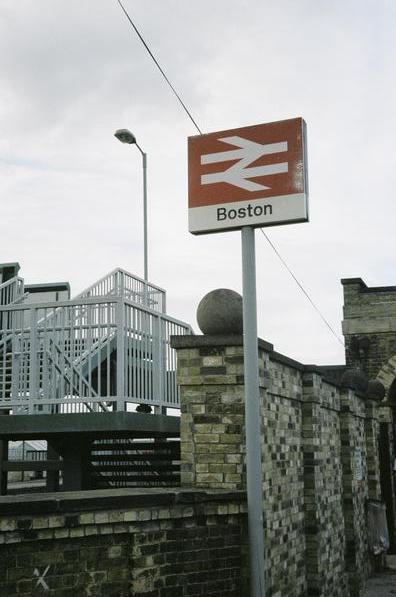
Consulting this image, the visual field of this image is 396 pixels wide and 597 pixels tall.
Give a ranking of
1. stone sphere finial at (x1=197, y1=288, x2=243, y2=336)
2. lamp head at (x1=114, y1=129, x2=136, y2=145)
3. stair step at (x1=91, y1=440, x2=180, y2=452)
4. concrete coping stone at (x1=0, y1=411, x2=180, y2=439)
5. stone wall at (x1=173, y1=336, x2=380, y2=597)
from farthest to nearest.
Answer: lamp head at (x1=114, y1=129, x2=136, y2=145), stair step at (x1=91, y1=440, x2=180, y2=452), concrete coping stone at (x1=0, y1=411, x2=180, y2=439), stone sphere finial at (x1=197, y1=288, x2=243, y2=336), stone wall at (x1=173, y1=336, x2=380, y2=597)

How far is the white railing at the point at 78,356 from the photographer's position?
765 centimetres

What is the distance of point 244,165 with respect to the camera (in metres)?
4.86

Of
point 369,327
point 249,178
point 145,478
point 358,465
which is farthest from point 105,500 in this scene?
point 369,327

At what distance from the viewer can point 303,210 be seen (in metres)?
4.69

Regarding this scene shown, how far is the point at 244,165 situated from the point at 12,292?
→ 691 centimetres

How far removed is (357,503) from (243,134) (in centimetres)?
696

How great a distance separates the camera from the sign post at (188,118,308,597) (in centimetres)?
466

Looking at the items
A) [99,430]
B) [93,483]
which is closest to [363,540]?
[93,483]

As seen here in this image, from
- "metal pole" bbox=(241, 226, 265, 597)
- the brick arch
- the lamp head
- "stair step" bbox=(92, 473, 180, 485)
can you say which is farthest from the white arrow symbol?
the brick arch

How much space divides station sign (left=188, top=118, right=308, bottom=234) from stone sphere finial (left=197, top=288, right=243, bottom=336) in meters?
0.98

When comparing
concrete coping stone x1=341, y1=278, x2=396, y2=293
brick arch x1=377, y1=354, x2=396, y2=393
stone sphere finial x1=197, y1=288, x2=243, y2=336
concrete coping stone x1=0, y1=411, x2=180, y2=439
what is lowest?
concrete coping stone x1=0, y1=411, x2=180, y2=439

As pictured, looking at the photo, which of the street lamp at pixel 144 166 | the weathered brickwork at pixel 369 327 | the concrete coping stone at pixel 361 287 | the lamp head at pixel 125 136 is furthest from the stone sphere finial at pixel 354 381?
the concrete coping stone at pixel 361 287

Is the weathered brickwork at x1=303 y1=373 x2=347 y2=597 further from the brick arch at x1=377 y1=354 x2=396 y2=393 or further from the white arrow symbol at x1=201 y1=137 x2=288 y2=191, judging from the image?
Result: the brick arch at x1=377 y1=354 x2=396 y2=393

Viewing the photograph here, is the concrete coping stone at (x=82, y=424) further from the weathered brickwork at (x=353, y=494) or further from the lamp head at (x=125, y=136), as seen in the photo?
the lamp head at (x=125, y=136)
